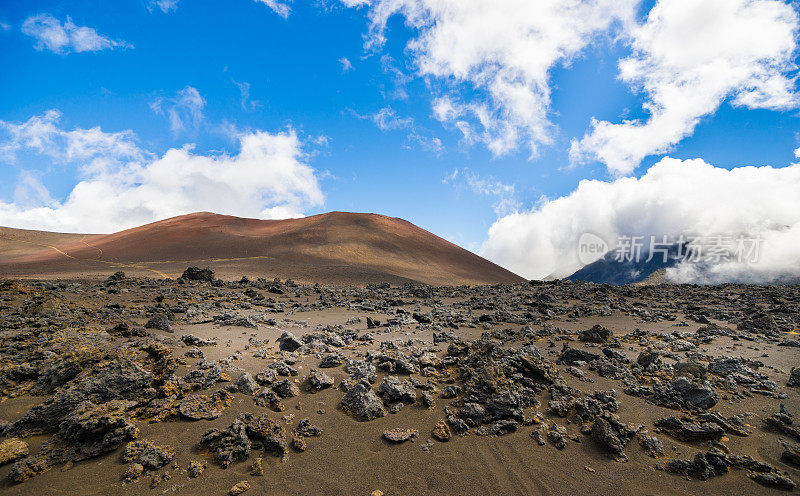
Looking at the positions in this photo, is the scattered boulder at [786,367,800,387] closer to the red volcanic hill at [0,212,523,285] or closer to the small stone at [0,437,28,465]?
the small stone at [0,437,28,465]

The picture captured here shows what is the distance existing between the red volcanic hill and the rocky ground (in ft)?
75.1

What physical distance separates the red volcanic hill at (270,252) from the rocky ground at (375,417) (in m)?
22.9

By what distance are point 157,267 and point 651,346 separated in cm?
3946

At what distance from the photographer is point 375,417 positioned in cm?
456

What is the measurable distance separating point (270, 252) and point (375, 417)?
130ft

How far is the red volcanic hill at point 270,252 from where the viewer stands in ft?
103

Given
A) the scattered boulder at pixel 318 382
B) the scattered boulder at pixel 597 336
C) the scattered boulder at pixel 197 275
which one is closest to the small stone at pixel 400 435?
the scattered boulder at pixel 318 382

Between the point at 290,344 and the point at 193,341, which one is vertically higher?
the point at 290,344

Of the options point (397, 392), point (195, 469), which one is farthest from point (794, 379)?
point (195, 469)

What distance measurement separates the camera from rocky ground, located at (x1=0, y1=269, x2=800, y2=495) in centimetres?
347

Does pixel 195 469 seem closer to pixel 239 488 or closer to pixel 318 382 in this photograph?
pixel 239 488

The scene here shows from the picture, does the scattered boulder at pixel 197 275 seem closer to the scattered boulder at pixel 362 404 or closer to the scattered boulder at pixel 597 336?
the scattered boulder at pixel 362 404

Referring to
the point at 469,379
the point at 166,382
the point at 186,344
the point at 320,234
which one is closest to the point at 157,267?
the point at 320,234

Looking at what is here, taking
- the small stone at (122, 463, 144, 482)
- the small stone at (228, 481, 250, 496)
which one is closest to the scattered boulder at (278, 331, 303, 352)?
the small stone at (122, 463, 144, 482)
